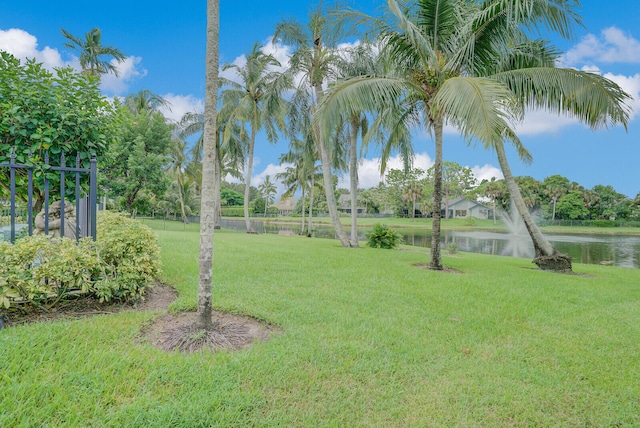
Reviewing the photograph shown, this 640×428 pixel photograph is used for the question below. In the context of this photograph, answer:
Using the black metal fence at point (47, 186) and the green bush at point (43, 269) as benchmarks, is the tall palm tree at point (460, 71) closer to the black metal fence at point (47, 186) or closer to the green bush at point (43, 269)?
the black metal fence at point (47, 186)

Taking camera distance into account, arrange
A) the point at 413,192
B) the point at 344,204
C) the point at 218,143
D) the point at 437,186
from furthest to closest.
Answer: the point at 344,204 → the point at 413,192 → the point at 218,143 → the point at 437,186

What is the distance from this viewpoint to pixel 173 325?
3.52 meters

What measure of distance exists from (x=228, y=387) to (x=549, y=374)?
8.75 ft

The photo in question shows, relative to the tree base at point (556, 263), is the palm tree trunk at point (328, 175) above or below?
above

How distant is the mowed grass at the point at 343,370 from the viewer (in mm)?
2197

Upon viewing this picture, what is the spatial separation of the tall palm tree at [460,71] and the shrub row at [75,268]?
4588mm

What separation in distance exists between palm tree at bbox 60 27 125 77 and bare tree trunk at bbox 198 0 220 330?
66.4ft

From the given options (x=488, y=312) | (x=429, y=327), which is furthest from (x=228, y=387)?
(x=488, y=312)

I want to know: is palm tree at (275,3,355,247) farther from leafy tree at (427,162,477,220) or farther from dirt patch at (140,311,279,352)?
leafy tree at (427,162,477,220)

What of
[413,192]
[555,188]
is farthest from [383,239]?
[555,188]

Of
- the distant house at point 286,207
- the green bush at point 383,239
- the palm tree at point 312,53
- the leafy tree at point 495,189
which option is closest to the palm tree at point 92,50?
the palm tree at point 312,53

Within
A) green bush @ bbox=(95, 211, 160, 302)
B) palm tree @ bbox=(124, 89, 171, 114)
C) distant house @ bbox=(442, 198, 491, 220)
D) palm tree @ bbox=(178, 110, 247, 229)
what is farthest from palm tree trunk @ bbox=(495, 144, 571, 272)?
distant house @ bbox=(442, 198, 491, 220)

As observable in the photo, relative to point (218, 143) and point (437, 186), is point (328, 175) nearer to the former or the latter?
point (437, 186)

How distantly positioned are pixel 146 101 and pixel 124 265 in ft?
86.9
